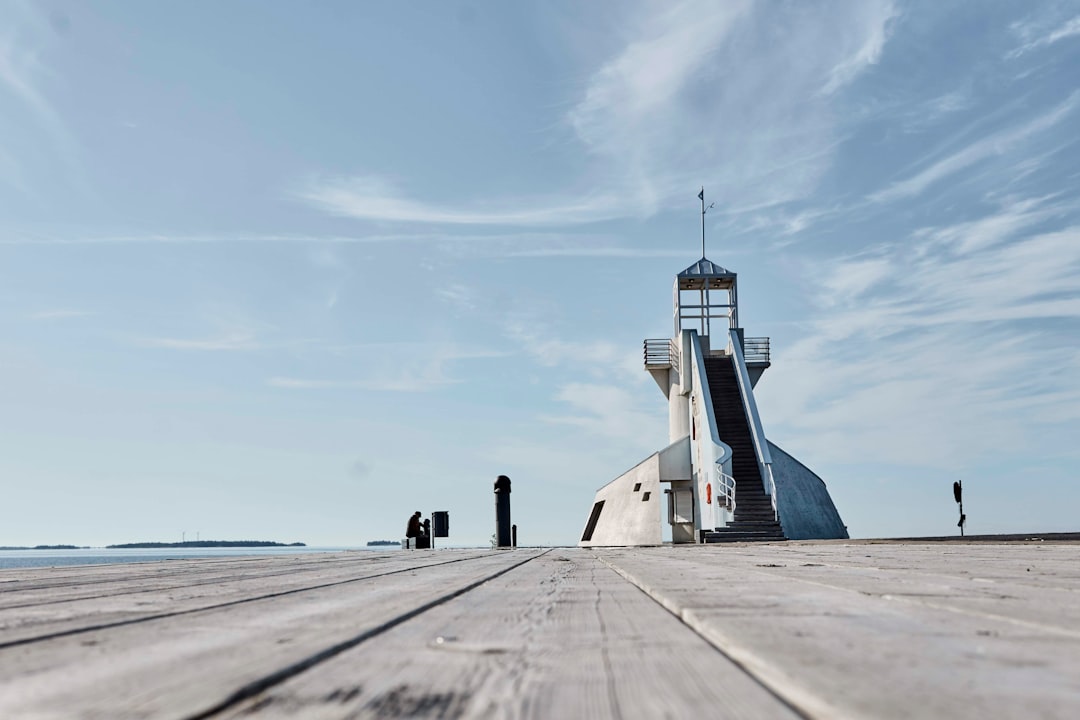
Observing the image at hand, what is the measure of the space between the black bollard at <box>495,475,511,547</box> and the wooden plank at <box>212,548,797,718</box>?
2153cm

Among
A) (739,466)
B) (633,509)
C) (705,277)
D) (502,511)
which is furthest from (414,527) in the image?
(705,277)

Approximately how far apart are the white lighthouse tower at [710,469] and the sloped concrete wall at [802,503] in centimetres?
4

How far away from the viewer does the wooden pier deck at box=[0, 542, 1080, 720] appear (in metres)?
1.41

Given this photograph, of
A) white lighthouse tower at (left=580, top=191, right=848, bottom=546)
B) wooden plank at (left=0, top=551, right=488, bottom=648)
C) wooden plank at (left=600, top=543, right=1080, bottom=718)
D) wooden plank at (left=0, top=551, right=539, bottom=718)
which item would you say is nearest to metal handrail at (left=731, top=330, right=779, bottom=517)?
white lighthouse tower at (left=580, top=191, right=848, bottom=546)

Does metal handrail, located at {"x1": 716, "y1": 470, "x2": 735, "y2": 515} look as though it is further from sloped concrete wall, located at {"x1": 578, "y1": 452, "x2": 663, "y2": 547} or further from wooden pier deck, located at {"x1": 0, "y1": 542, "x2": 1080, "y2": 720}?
wooden pier deck, located at {"x1": 0, "y1": 542, "x2": 1080, "y2": 720}

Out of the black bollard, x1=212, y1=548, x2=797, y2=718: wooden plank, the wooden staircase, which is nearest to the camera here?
x1=212, y1=548, x2=797, y2=718: wooden plank

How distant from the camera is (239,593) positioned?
391 cm

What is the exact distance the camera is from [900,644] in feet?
6.64

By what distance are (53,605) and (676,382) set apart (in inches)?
1072

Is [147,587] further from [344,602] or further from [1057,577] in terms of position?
[1057,577]

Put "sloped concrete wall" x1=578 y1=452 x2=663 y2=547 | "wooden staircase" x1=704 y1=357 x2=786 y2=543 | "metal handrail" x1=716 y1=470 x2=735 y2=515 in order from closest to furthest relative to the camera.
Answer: "wooden staircase" x1=704 y1=357 x2=786 y2=543 → "metal handrail" x1=716 y1=470 x2=735 y2=515 → "sloped concrete wall" x1=578 y1=452 x2=663 y2=547

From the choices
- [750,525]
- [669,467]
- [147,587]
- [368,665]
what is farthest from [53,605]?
[669,467]

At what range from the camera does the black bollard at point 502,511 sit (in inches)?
938

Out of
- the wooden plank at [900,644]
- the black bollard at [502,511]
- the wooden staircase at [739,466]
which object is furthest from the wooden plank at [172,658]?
the black bollard at [502,511]
